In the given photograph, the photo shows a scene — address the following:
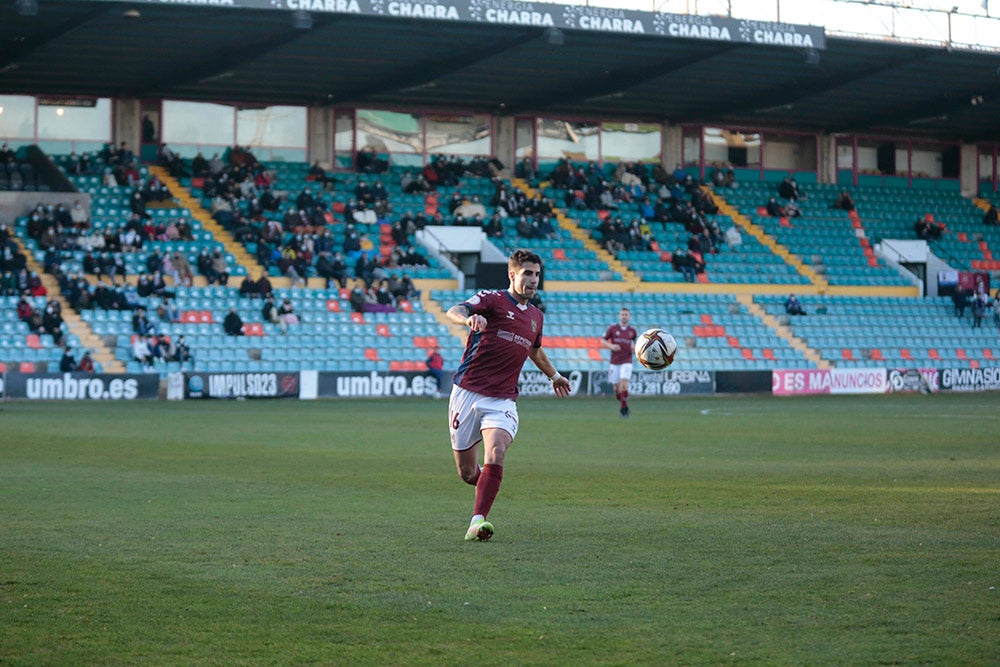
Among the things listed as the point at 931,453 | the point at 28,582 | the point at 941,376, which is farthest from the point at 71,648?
the point at 941,376

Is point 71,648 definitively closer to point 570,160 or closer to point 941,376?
point 941,376

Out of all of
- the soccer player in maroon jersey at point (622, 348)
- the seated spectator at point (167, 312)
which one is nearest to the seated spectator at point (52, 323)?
the seated spectator at point (167, 312)

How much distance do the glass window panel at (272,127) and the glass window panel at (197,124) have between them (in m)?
0.38

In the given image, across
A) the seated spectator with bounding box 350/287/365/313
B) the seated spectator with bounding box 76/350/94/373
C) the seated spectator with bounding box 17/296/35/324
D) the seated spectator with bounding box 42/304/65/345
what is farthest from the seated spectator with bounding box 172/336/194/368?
the seated spectator with bounding box 350/287/365/313

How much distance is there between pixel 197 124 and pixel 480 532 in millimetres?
37354

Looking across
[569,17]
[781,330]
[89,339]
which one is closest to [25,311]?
[89,339]

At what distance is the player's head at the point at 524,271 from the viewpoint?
9828 mm

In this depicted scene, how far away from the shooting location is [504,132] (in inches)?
1917

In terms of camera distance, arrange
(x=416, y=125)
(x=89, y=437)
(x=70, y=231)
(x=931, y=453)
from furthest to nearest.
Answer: (x=416, y=125) < (x=70, y=231) < (x=89, y=437) < (x=931, y=453)

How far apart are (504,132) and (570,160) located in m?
2.70

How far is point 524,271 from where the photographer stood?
984 centimetres

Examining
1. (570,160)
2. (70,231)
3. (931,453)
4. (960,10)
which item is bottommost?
(931,453)

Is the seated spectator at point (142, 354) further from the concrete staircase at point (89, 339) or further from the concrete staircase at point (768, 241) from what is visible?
the concrete staircase at point (768, 241)

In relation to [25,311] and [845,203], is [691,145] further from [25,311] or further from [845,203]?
[25,311]
